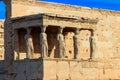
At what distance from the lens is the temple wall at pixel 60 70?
1771 cm

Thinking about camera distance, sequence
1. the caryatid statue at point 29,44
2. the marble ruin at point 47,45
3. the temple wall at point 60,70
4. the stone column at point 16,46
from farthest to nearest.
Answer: the stone column at point 16,46 < the caryatid statue at point 29,44 < the marble ruin at point 47,45 < the temple wall at point 60,70

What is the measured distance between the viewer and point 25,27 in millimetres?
18750

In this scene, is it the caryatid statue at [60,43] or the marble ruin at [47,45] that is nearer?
the marble ruin at [47,45]

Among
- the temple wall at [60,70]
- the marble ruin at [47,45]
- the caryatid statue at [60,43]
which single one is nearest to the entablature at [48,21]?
the marble ruin at [47,45]

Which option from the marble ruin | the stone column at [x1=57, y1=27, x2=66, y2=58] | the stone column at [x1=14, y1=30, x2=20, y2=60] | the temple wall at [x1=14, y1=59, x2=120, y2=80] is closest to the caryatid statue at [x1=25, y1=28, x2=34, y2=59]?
the marble ruin

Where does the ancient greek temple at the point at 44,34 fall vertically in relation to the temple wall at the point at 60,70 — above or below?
above

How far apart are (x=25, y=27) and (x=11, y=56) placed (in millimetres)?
1787

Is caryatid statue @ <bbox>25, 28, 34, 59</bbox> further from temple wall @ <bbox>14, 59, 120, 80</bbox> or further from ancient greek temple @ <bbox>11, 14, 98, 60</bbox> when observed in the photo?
temple wall @ <bbox>14, 59, 120, 80</bbox>

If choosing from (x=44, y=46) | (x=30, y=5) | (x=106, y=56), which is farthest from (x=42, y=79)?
(x=106, y=56)

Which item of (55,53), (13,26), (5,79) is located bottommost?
(5,79)

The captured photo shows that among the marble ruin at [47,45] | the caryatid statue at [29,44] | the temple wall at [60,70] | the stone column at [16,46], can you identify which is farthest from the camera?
the stone column at [16,46]

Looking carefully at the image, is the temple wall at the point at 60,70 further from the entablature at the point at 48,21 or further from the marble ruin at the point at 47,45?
the entablature at the point at 48,21

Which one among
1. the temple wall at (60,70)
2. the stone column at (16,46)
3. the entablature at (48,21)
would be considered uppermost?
the entablature at (48,21)

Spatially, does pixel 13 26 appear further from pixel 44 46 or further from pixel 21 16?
pixel 44 46
